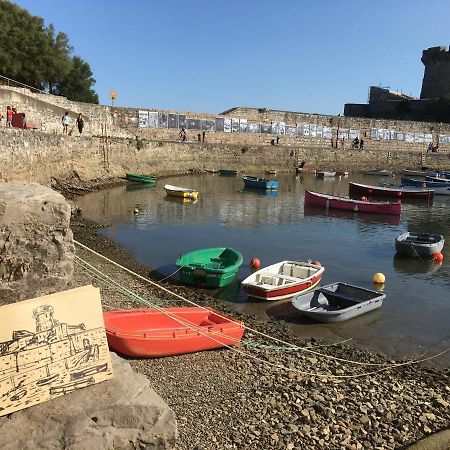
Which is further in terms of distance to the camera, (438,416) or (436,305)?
(436,305)

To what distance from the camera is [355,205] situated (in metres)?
26.6

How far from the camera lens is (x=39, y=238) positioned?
392 cm

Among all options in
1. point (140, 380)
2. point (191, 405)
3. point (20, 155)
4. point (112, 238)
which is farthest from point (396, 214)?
point (140, 380)

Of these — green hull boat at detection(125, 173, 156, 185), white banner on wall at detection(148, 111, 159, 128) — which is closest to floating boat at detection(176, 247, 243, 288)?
green hull boat at detection(125, 173, 156, 185)

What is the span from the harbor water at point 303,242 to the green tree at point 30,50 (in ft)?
44.2

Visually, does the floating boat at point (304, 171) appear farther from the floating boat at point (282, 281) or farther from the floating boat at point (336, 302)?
the floating boat at point (336, 302)

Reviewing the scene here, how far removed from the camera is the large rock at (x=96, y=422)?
11.4ft

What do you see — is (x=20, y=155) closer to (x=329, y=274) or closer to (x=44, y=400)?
(x=329, y=274)

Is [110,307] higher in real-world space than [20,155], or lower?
lower

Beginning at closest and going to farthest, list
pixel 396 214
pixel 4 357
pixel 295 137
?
pixel 4 357 < pixel 396 214 < pixel 295 137

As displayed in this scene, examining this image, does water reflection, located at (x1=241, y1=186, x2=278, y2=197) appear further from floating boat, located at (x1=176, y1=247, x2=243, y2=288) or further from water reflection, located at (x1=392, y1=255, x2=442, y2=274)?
floating boat, located at (x1=176, y1=247, x2=243, y2=288)

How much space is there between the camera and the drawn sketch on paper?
3.62 meters

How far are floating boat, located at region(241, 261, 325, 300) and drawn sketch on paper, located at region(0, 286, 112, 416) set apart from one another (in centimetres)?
769

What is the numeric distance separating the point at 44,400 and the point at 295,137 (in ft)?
171
